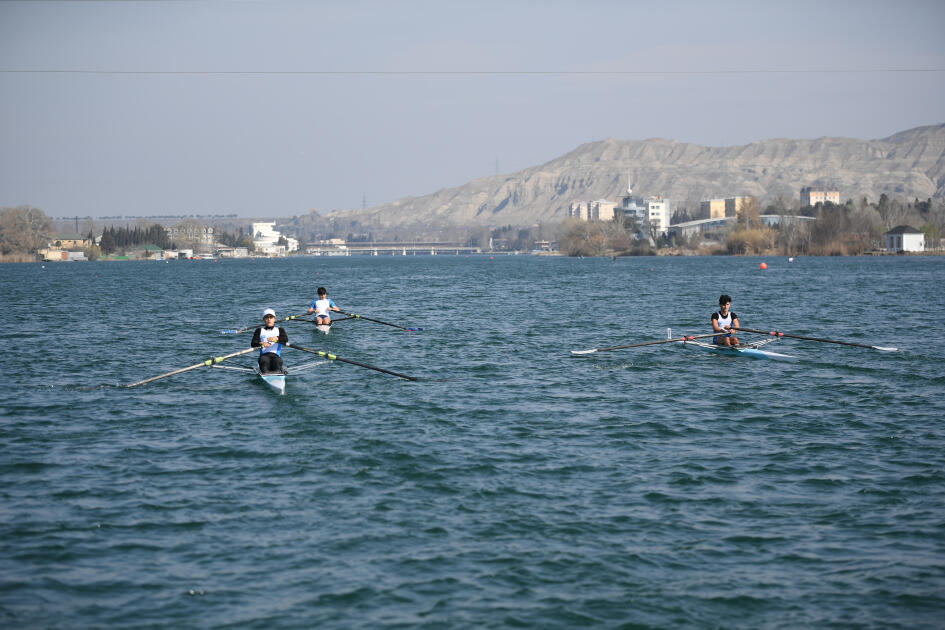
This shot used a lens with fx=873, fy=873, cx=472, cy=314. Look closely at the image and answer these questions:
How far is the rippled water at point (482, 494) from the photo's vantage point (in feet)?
37.8

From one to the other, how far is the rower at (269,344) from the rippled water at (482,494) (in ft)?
3.09

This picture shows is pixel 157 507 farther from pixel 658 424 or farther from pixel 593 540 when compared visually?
pixel 658 424

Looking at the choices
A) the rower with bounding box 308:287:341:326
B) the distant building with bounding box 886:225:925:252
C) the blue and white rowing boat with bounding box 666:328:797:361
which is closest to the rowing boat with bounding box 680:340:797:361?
the blue and white rowing boat with bounding box 666:328:797:361

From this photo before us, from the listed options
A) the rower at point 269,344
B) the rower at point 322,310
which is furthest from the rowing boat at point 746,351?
the rower at point 322,310

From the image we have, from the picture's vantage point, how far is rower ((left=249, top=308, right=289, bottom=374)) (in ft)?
85.1

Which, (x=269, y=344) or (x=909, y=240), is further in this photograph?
(x=909, y=240)

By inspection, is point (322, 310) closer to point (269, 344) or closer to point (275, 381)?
point (269, 344)

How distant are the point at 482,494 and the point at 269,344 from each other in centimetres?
1233

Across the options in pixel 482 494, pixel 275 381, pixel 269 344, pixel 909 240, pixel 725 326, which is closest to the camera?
pixel 482 494

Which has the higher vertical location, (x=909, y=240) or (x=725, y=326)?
(x=909, y=240)

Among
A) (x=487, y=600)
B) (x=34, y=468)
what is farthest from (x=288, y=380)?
(x=487, y=600)

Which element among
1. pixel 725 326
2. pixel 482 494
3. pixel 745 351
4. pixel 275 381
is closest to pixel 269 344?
pixel 275 381

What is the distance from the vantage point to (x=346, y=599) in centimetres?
1152

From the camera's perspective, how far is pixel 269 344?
26.2 m
